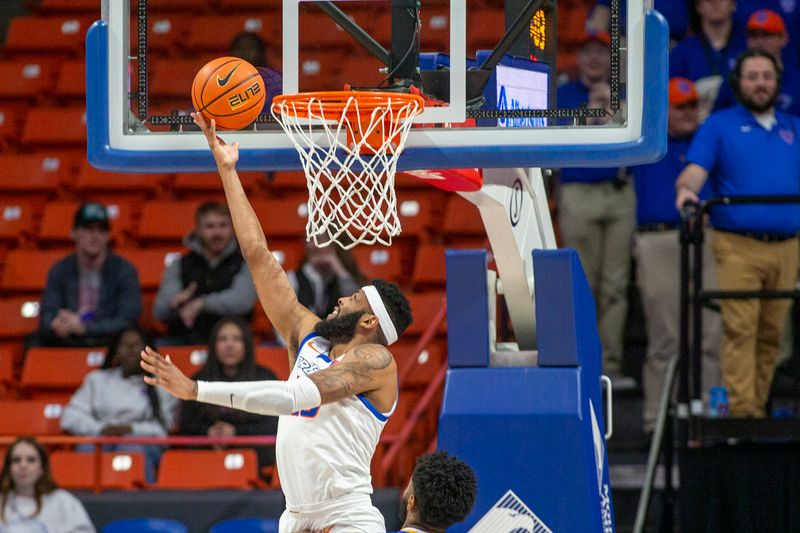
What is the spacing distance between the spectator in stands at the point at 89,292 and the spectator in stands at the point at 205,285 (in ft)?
0.77

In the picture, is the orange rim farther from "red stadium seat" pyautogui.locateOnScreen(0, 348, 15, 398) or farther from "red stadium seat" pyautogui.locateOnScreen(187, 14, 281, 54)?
"red stadium seat" pyautogui.locateOnScreen(0, 348, 15, 398)

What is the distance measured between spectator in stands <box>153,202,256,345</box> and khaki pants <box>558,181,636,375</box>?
7.03 ft

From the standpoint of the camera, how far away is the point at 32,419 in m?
9.21

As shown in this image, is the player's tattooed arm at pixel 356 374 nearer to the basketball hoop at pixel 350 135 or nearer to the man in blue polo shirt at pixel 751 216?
the basketball hoop at pixel 350 135

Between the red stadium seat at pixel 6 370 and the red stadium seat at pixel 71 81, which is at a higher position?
the red stadium seat at pixel 71 81

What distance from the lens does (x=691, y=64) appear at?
31.0ft

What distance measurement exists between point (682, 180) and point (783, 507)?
186 cm

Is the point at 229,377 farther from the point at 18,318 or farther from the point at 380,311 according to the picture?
the point at 380,311

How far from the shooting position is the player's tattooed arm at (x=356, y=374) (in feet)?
17.5

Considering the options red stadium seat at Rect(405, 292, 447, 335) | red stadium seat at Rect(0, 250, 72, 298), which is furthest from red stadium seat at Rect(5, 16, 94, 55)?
red stadium seat at Rect(405, 292, 447, 335)

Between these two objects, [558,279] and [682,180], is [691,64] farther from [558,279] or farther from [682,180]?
[558,279]

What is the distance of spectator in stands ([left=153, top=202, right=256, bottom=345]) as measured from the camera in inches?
370

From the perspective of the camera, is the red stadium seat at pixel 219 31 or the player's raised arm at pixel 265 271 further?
the red stadium seat at pixel 219 31

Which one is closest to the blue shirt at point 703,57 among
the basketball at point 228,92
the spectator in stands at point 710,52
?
the spectator in stands at point 710,52
